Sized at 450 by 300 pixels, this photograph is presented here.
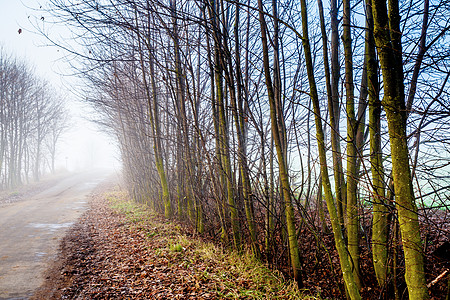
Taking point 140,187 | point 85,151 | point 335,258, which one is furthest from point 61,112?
point 85,151

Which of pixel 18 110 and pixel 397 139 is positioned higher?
pixel 18 110

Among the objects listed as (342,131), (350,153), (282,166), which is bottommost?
(282,166)

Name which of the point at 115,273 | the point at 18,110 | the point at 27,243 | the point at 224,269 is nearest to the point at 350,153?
the point at 224,269

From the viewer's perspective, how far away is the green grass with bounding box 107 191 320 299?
4.01m

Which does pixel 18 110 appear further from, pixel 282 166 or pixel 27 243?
pixel 282 166

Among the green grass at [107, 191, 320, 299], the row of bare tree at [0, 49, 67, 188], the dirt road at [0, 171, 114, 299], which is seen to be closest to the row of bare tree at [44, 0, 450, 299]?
the green grass at [107, 191, 320, 299]

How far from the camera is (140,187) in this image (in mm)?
13891

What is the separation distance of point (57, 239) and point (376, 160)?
26.5 ft

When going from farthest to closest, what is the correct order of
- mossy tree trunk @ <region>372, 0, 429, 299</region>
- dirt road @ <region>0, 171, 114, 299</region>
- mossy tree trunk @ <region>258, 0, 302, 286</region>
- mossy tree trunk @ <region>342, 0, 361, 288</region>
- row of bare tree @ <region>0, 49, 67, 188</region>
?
row of bare tree @ <region>0, 49, 67, 188</region> < dirt road @ <region>0, 171, 114, 299</region> < mossy tree trunk @ <region>258, 0, 302, 286</region> < mossy tree trunk @ <region>342, 0, 361, 288</region> < mossy tree trunk @ <region>372, 0, 429, 299</region>

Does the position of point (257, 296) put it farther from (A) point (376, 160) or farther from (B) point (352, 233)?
(A) point (376, 160)

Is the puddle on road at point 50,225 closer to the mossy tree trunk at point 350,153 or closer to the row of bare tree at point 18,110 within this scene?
the mossy tree trunk at point 350,153

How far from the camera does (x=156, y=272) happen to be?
4.86 m

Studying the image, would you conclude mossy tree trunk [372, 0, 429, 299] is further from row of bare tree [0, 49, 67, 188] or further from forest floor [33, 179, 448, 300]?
row of bare tree [0, 49, 67, 188]

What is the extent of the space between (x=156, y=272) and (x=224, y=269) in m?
1.22
